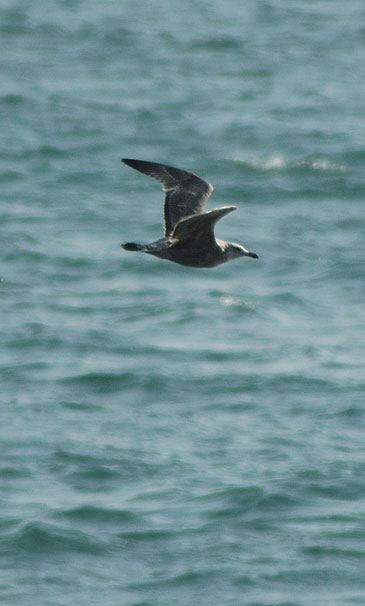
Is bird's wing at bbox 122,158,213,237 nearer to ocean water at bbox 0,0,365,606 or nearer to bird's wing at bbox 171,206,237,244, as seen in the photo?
bird's wing at bbox 171,206,237,244

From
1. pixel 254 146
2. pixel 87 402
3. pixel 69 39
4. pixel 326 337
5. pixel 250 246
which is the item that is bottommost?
pixel 87 402

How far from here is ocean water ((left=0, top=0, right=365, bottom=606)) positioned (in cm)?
1612

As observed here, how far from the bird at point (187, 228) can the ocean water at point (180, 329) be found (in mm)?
5348

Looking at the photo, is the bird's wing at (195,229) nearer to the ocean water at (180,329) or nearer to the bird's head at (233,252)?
the bird's head at (233,252)

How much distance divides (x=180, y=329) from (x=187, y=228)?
11.5 m

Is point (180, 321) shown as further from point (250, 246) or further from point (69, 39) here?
point (69, 39)

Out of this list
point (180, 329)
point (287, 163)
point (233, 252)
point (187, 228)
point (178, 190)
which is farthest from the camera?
point (287, 163)

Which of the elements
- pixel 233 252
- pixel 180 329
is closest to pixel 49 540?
pixel 233 252

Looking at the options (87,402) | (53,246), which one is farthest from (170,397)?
(53,246)

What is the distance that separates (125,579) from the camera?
15.8m

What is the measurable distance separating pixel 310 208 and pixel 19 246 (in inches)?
221

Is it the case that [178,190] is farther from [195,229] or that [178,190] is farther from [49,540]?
[49,540]

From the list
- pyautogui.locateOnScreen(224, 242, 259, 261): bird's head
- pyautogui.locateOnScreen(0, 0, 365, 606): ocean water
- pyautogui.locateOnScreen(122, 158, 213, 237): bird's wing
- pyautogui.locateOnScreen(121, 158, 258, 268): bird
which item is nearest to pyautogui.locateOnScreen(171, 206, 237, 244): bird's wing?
pyautogui.locateOnScreen(121, 158, 258, 268): bird

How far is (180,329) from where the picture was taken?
72.4ft
